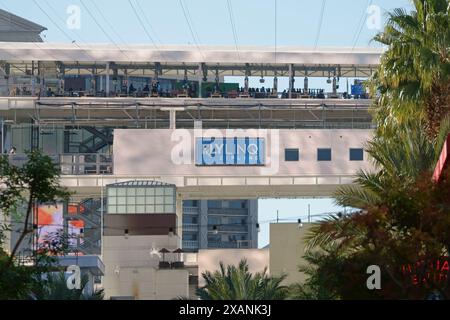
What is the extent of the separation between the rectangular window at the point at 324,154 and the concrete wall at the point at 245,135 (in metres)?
0.33

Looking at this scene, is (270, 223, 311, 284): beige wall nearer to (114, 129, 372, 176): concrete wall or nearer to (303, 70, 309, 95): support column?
(114, 129, 372, 176): concrete wall

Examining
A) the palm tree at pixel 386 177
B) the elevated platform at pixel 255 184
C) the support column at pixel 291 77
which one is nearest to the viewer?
the palm tree at pixel 386 177

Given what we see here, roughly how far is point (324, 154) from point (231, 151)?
7392mm

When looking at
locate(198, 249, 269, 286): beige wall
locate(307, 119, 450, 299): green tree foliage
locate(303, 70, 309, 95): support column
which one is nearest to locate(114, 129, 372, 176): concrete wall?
locate(303, 70, 309, 95): support column

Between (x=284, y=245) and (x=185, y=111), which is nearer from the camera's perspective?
(x=284, y=245)

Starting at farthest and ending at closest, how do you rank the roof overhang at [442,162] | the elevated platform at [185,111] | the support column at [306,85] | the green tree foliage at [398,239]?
1. the support column at [306,85]
2. the elevated platform at [185,111]
3. the green tree foliage at [398,239]
4. the roof overhang at [442,162]

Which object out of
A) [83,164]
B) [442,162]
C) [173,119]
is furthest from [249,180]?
[442,162]

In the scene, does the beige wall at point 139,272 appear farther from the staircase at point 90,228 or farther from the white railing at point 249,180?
the staircase at point 90,228

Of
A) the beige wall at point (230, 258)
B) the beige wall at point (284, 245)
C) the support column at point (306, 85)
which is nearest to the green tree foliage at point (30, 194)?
the beige wall at point (284, 245)

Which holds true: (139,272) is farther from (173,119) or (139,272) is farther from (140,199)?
(173,119)

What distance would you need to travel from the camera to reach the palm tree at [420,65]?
197 feet

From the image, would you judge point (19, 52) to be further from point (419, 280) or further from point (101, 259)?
point (419, 280)

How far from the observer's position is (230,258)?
12362 centimetres
